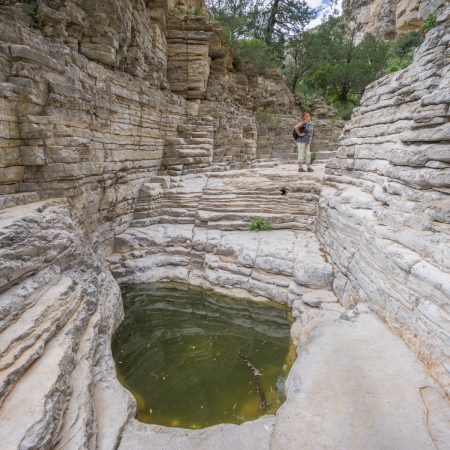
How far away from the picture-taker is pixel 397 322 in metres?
4.32

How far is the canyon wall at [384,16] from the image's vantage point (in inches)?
778

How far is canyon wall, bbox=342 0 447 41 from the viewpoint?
1976cm

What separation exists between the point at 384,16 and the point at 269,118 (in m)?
20.7

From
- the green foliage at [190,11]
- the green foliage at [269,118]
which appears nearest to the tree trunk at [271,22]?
the green foliage at [269,118]

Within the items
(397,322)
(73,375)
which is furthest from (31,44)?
(397,322)

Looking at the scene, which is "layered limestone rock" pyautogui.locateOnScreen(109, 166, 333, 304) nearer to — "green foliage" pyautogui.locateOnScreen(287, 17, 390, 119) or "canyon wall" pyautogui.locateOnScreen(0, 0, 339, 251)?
"canyon wall" pyautogui.locateOnScreen(0, 0, 339, 251)

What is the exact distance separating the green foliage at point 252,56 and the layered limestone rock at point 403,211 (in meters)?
9.50

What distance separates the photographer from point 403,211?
16.5 feet

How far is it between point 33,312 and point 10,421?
1.45 meters

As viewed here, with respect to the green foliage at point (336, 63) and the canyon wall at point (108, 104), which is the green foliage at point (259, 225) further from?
the green foliage at point (336, 63)

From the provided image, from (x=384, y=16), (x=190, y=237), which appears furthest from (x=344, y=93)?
(x=190, y=237)

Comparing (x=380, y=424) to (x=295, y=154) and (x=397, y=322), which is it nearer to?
(x=397, y=322)

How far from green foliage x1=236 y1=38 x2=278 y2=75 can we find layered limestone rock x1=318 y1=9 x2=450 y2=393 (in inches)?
374

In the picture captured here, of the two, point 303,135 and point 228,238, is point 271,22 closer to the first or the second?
point 303,135
